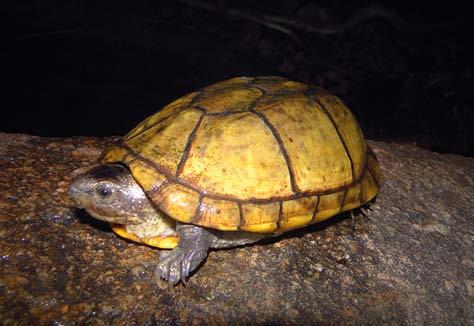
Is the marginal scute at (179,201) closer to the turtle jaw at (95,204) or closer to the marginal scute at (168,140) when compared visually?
the marginal scute at (168,140)

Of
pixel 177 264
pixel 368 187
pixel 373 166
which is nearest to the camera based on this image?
pixel 177 264

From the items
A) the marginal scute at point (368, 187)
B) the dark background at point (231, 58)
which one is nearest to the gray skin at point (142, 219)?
the marginal scute at point (368, 187)

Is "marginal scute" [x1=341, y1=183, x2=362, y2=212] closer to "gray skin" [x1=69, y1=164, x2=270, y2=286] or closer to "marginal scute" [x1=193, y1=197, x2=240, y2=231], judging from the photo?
"gray skin" [x1=69, y1=164, x2=270, y2=286]

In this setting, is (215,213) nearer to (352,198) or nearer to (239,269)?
(239,269)

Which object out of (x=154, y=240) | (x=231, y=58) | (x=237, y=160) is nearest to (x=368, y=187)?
(x=237, y=160)

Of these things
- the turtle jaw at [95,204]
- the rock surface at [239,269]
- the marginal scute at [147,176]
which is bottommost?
the rock surface at [239,269]

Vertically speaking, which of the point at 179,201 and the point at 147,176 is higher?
the point at 147,176

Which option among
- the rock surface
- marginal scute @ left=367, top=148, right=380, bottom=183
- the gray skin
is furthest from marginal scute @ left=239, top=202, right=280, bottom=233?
marginal scute @ left=367, top=148, right=380, bottom=183
